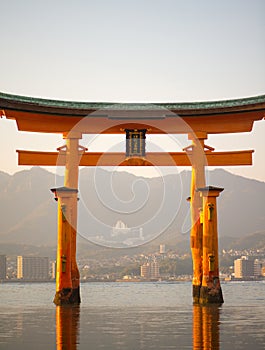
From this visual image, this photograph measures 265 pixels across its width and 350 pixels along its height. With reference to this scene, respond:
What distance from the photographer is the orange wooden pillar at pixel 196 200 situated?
72.7 ft

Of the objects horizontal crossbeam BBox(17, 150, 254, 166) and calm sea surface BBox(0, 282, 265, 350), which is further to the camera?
horizontal crossbeam BBox(17, 150, 254, 166)

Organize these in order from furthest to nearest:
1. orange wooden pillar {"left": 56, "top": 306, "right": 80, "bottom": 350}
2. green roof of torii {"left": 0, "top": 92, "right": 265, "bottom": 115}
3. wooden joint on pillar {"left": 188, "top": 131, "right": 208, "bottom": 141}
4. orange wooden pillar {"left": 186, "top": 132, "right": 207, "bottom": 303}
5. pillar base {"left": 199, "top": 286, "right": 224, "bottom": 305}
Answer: wooden joint on pillar {"left": 188, "top": 131, "right": 208, "bottom": 141} → orange wooden pillar {"left": 186, "top": 132, "right": 207, "bottom": 303} → pillar base {"left": 199, "top": 286, "right": 224, "bottom": 305} → green roof of torii {"left": 0, "top": 92, "right": 265, "bottom": 115} → orange wooden pillar {"left": 56, "top": 306, "right": 80, "bottom": 350}

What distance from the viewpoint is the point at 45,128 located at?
2230 centimetres

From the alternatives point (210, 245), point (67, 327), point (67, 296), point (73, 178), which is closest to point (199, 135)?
point (210, 245)

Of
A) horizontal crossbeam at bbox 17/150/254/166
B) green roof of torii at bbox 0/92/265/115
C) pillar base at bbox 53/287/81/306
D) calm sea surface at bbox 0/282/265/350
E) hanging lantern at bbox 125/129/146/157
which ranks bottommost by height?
calm sea surface at bbox 0/282/265/350

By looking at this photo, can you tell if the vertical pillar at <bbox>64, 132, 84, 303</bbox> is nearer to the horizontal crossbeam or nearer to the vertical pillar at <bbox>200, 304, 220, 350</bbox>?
the horizontal crossbeam

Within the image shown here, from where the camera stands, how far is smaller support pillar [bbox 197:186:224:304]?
21.1m

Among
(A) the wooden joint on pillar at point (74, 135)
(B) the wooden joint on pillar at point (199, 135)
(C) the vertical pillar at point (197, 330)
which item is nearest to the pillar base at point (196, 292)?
(C) the vertical pillar at point (197, 330)

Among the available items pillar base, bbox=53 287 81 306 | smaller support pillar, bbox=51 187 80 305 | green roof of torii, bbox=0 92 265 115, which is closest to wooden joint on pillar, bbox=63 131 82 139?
green roof of torii, bbox=0 92 265 115

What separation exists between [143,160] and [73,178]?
2.34 meters

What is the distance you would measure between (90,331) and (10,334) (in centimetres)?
171

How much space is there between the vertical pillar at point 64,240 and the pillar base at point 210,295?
13.4ft

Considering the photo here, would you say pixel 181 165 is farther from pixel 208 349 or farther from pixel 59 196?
pixel 208 349

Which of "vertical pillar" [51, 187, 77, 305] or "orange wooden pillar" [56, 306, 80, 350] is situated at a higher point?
"vertical pillar" [51, 187, 77, 305]
